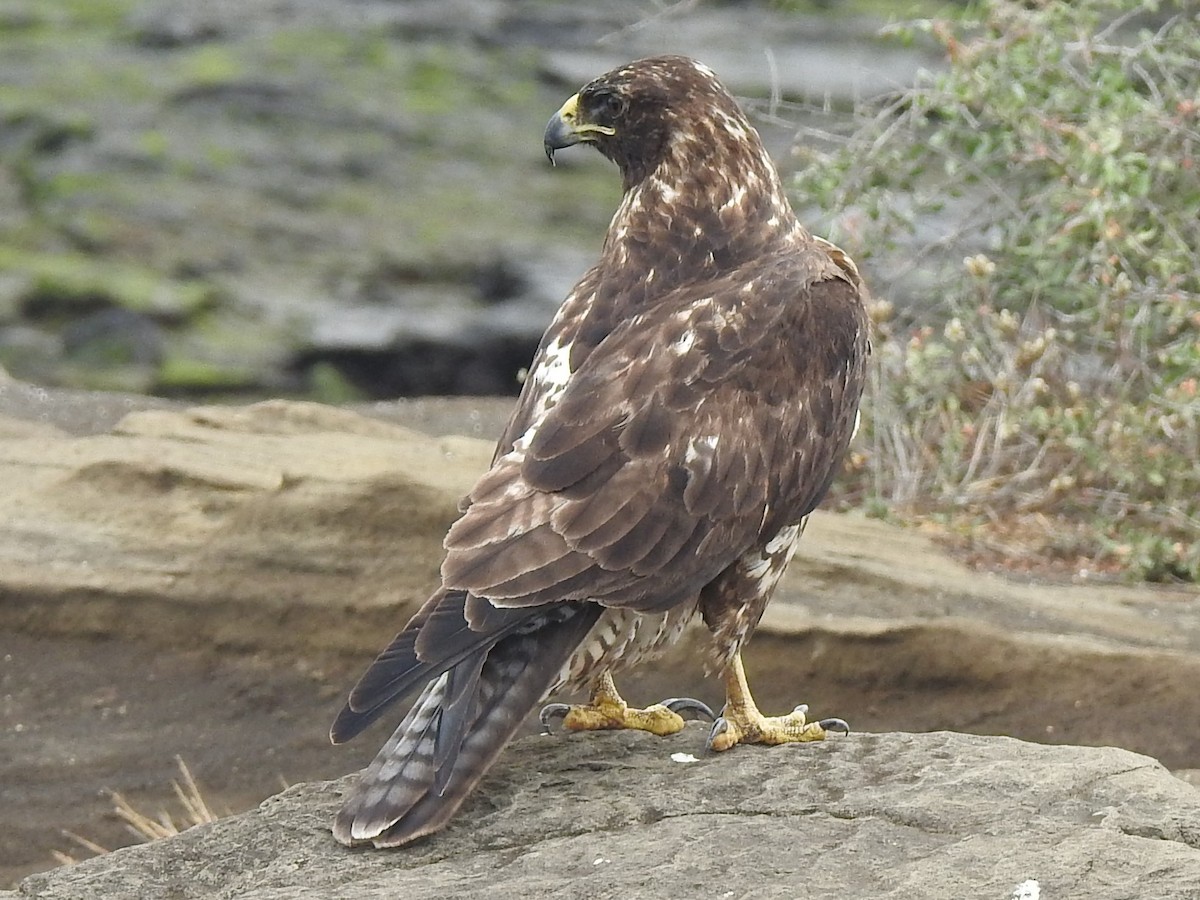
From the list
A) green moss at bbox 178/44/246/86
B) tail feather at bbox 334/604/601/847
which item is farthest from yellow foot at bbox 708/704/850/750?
green moss at bbox 178/44/246/86

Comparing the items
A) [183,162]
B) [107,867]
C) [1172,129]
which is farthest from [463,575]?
[183,162]

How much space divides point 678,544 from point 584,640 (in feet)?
0.87

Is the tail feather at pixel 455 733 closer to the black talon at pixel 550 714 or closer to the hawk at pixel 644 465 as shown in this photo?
the hawk at pixel 644 465

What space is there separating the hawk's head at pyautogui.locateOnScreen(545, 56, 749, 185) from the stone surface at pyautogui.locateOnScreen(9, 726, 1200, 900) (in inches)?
55.4

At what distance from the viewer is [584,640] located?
3508mm

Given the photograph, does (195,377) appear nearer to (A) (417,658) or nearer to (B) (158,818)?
(B) (158,818)

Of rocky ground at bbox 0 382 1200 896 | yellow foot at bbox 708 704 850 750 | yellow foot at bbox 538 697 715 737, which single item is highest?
yellow foot at bbox 708 704 850 750

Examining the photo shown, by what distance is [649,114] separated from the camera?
13.5ft

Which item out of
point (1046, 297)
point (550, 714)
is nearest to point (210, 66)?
point (1046, 297)

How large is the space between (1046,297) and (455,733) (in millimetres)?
5245

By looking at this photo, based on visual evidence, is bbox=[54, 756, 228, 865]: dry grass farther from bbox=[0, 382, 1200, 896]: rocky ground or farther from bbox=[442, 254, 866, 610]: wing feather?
bbox=[442, 254, 866, 610]: wing feather

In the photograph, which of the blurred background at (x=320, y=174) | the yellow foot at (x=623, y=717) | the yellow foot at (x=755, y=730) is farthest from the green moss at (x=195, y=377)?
the yellow foot at (x=755, y=730)

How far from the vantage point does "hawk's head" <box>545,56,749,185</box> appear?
4.09 meters

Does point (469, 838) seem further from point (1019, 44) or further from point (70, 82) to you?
point (70, 82)
